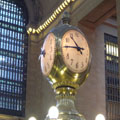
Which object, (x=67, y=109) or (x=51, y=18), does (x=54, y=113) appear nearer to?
(x=67, y=109)

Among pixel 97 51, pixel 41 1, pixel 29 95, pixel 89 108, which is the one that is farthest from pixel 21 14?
pixel 89 108

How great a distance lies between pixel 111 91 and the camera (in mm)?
20734

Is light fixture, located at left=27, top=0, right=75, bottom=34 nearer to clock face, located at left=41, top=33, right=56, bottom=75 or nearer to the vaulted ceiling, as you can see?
the vaulted ceiling

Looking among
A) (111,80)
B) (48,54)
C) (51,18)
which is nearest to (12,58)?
(51,18)

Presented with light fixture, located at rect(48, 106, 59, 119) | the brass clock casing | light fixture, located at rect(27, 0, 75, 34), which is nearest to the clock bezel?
the brass clock casing

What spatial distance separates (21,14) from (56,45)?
23946 mm

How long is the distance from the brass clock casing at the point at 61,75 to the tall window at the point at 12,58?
69.7 feet

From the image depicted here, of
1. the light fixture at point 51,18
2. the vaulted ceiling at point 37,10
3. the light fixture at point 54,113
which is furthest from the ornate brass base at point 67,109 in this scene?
the vaulted ceiling at point 37,10

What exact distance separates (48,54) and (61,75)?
160mm

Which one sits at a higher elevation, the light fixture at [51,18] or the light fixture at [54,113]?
the light fixture at [51,18]

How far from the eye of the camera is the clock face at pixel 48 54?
2191 millimetres

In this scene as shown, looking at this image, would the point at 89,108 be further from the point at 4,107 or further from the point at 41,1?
the point at 41,1

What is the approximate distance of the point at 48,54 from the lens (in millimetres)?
Result: 2234

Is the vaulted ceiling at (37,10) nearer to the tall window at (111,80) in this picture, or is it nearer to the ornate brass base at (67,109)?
the tall window at (111,80)
